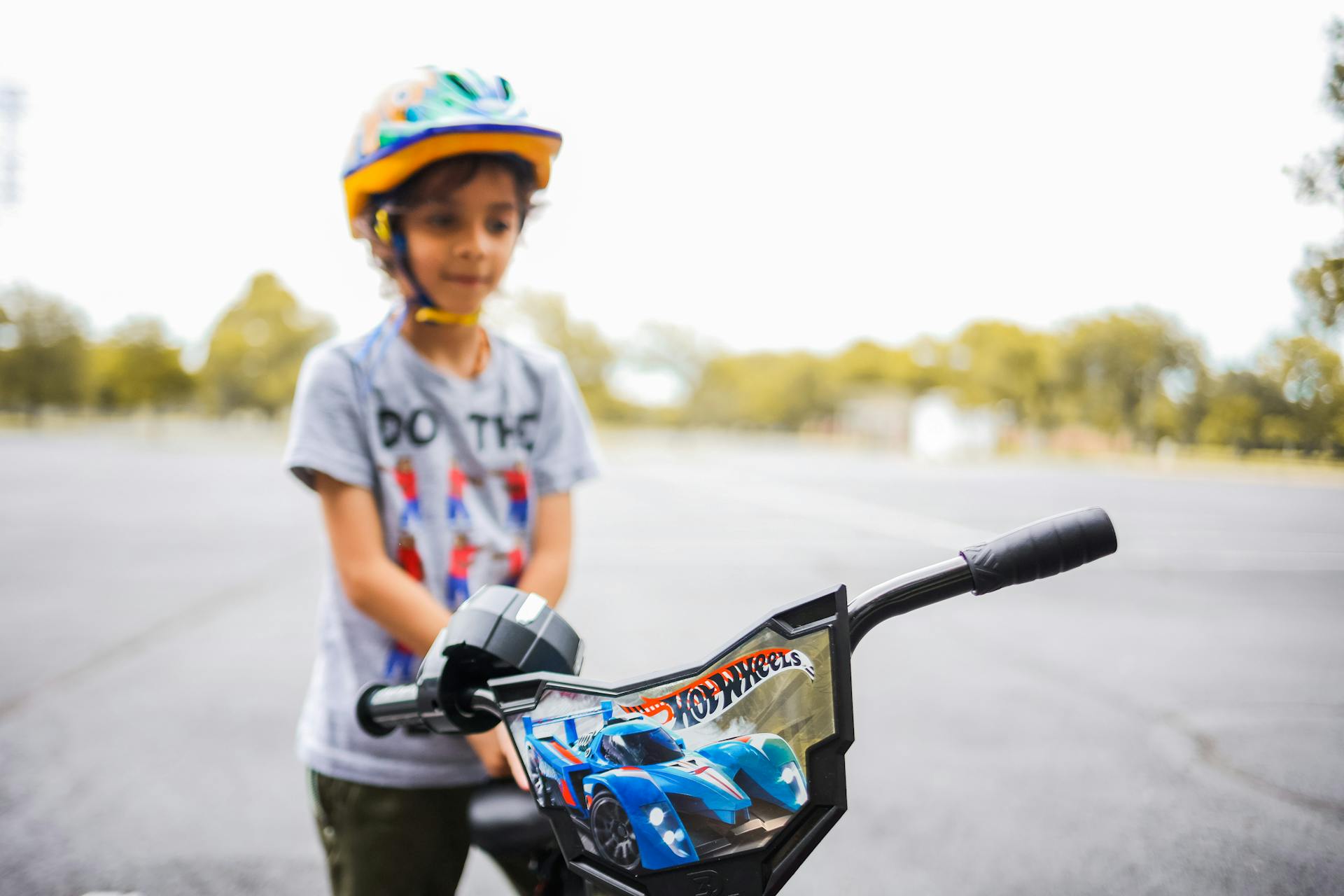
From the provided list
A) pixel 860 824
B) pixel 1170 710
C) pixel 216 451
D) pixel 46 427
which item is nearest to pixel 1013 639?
pixel 1170 710

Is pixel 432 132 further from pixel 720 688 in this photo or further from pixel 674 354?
pixel 674 354

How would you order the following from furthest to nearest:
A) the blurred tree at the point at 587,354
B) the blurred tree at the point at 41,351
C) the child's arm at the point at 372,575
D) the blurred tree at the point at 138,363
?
the blurred tree at the point at 138,363
the blurred tree at the point at 587,354
the blurred tree at the point at 41,351
the child's arm at the point at 372,575

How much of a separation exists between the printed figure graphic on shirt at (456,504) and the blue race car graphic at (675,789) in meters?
0.77

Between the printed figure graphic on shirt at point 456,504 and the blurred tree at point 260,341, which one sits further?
the blurred tree at point 260,341

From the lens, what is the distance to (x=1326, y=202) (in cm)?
116

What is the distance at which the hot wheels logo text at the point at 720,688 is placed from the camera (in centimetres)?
73

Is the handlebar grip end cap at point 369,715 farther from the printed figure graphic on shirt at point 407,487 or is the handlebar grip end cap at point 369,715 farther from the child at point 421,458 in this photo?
the printed figure graphic on shirt at point 407,487

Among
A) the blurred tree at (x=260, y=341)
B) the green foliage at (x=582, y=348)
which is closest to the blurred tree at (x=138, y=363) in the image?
the blurred tree at (x=260, y=341)

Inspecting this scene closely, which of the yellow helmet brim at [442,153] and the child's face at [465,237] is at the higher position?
the yellow helmet brim at [442,153]

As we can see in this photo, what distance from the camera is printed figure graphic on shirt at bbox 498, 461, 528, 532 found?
5.10 ft

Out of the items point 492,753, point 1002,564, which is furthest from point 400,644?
point 1002,564

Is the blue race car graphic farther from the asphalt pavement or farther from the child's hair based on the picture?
the asphalt pavement

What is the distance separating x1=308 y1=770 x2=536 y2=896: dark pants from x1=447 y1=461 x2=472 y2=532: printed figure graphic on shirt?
0.41 m

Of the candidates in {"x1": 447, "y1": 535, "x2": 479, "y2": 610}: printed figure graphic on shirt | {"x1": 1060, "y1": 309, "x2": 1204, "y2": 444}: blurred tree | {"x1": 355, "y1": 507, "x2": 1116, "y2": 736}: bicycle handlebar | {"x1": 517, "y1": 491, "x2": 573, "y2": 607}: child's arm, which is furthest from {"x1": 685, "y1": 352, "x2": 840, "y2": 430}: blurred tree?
{"x1": 355, "y1": 507, "x2": 1116, "y2": 736}: bicycle handlebar
